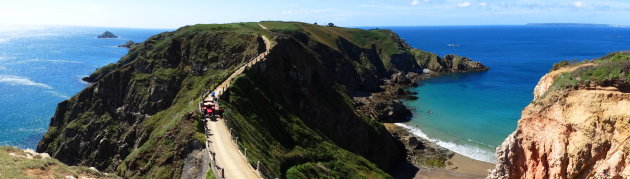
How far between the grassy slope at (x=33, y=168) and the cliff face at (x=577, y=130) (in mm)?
26687

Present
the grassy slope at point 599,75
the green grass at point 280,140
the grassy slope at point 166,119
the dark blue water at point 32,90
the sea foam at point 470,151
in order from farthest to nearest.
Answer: the dark blue water at point 32,90 < the sea foam at point 470,151 < the green grass at point 280,140 < the grassy slope at point 166,119 < the grassy slope at point 599,75

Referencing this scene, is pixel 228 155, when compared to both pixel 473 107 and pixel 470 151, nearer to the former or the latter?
pixel 470 151

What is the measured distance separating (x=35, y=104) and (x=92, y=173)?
9439 cm

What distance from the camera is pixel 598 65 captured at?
2252cm

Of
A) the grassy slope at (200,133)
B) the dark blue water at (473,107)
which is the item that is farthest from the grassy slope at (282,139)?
the dark blue water at (473,107)

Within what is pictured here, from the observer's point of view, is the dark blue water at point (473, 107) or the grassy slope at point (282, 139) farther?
the dark blue water at point (473, 107)

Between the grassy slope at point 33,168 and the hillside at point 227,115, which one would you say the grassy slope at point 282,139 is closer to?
the hillside at point 227,115

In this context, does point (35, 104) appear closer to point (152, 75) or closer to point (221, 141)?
point (152, 75)

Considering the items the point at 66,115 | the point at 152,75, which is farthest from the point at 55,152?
the point at 152,75

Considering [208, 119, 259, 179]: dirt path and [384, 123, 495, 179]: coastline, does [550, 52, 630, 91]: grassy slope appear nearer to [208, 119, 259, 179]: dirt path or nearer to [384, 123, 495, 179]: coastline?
[208, 119, 259, 179]: dirt path

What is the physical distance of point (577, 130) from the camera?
20.3 m

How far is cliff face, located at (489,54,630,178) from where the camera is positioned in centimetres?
1928

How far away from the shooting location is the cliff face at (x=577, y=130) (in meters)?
19.3

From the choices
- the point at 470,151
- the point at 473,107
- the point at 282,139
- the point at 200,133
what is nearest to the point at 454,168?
the point at 470,151
